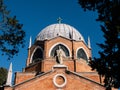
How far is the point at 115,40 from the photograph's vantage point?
1077 cm

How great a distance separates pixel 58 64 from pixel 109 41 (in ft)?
36.4

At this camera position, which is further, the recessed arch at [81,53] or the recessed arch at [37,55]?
the recessed arch at [81,53]

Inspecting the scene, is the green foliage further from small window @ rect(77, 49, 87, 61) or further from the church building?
small window @ rect(77, 49, 87, 61)

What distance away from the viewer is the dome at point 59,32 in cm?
3006

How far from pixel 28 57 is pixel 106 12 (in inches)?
749

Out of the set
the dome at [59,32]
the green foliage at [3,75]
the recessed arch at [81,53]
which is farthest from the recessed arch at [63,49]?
the green foliage at [3,75]

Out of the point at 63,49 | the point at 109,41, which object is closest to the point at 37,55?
the point at 63,49

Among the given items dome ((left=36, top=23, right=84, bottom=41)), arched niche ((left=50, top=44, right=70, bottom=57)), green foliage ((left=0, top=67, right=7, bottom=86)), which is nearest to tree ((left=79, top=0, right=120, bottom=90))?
arched niche ((left=50, top=44, right=70, bottom=57))

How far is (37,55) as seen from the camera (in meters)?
28.3

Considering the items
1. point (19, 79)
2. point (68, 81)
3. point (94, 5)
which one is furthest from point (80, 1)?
point (19, 79)

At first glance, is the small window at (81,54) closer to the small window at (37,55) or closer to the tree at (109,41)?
the small window at (37,55)

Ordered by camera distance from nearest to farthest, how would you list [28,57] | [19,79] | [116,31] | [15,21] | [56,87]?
[116,31] < [15,21] < [56,87] < [19,79] < [28,57]

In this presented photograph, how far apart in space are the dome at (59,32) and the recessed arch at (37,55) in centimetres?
202

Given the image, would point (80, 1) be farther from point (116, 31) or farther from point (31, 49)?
point (31, 49)
